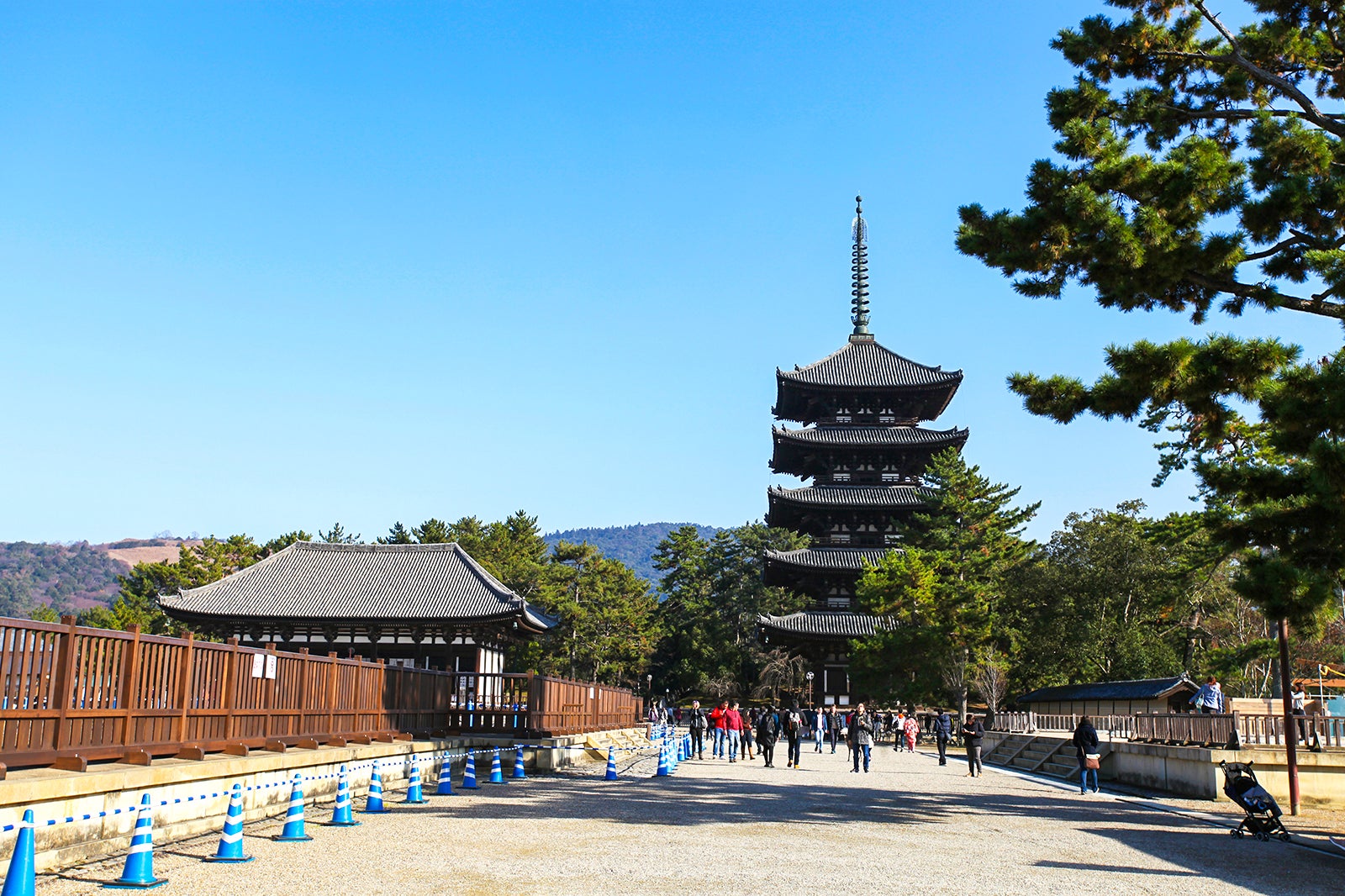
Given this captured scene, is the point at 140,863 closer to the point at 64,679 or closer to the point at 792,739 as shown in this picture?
the point at 64,679

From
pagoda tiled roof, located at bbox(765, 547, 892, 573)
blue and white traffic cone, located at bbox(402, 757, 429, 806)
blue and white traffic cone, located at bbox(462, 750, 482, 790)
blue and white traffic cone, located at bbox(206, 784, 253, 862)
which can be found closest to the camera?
blue and white traffic cone, located at bbox(206, 784, 253, 862)

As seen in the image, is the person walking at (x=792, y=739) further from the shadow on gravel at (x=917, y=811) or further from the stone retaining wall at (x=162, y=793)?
the stone retaining wall at (x=162, y=793)

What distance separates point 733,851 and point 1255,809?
6.64 meters

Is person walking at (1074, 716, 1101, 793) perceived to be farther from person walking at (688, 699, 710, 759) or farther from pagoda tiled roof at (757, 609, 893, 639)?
pagoda tiled roof at (757, 609, 893, 639)

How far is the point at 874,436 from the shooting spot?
5291cm

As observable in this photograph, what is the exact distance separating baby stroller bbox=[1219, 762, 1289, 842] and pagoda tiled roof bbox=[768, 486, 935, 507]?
123 ft

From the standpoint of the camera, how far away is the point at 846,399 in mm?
54969

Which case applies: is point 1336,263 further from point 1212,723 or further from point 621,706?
point 621,706

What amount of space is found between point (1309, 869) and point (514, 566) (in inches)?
2550

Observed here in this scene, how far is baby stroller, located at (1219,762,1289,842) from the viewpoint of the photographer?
40.8 feet

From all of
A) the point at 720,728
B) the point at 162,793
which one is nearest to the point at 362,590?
the point at 720,728

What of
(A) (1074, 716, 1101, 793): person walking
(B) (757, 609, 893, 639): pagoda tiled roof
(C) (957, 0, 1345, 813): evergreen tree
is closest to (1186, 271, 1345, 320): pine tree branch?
(C) (957, 0, 1345, 813): evergreen tree

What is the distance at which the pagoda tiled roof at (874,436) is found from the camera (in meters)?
51.8

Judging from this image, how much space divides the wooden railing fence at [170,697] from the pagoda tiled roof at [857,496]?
32.8 m
